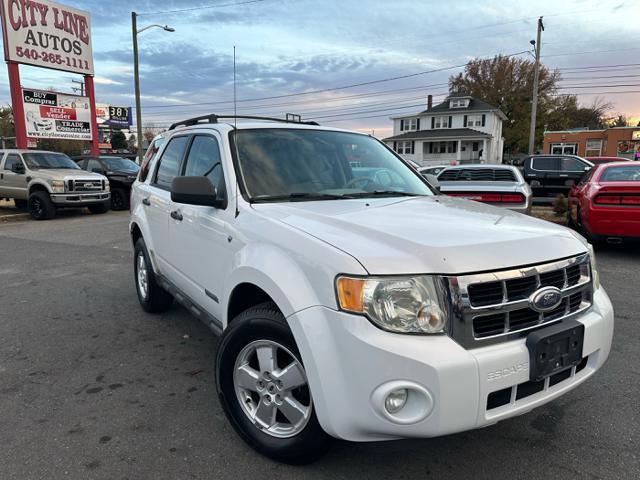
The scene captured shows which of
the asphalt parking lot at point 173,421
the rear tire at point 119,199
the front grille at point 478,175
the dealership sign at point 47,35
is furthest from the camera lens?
the rear tire at point 119,199

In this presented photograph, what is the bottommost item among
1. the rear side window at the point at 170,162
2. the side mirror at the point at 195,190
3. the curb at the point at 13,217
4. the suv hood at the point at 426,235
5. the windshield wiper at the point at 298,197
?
the curb at the point at 13,217

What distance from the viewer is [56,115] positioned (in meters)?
17.6

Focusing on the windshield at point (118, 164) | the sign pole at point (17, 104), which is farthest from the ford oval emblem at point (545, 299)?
the sign pole at point (17, 104)

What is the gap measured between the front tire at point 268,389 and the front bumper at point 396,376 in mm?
244

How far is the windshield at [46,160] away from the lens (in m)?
13.7

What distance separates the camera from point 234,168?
307cm

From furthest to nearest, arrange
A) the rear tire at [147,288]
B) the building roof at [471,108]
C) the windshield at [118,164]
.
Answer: the building roof at [471,108], the windshield at [118,164], the rear tire at [147,288]

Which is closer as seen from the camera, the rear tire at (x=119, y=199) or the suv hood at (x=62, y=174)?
the suv hood at (x=62, y=174)

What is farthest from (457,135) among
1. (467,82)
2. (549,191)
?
(549,191)

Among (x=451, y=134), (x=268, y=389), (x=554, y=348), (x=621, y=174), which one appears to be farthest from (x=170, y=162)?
(x=451, y=134)

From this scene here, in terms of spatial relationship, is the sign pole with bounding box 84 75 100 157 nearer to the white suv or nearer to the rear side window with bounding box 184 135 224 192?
the rear side window with bounding box 184 135 224 192

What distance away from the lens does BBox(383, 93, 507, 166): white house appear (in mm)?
47456

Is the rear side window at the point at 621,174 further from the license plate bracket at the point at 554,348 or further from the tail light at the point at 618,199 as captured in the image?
the license plate bracket at the point at 554,348

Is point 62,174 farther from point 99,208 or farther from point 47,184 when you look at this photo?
point 99,208
